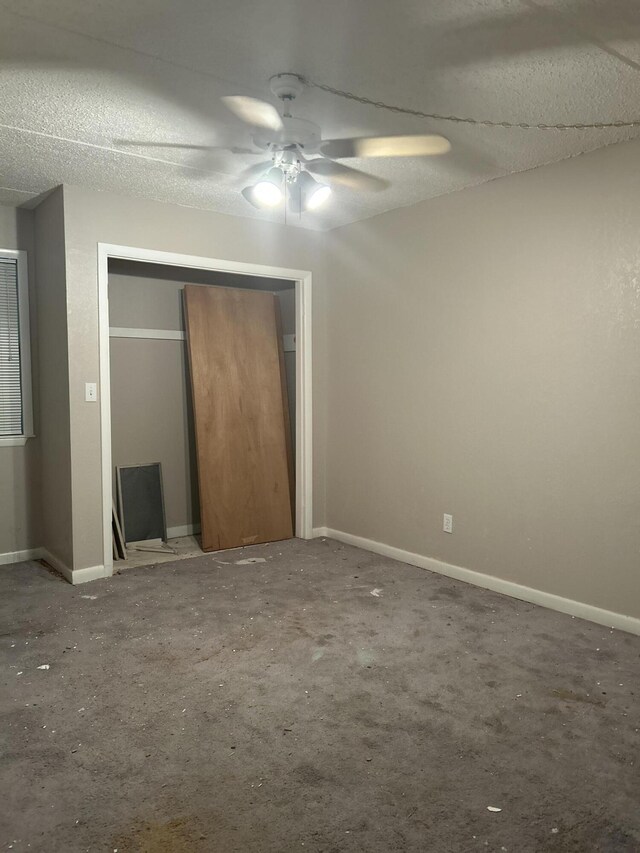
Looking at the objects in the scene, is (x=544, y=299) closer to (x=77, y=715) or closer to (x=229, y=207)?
(x=229, y=207)

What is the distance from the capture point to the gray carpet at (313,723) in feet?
5.83

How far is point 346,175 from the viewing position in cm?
349

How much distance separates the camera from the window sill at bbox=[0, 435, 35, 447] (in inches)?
169

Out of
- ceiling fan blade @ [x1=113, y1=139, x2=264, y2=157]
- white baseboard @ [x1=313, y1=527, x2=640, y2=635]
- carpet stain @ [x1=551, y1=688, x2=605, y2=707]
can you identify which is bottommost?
carpet stain @ [x1=551, y1=688, x2=605, y2=707]

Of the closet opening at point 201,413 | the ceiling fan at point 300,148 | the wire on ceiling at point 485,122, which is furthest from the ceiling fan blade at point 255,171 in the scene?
the closet opening at point 201,413

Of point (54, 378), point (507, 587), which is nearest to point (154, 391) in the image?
point (54, 378)

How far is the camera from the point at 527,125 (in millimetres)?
2875

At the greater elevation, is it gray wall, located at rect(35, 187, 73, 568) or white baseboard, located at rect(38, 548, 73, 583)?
gray wall, located at rect(35, 187, 73, 568)

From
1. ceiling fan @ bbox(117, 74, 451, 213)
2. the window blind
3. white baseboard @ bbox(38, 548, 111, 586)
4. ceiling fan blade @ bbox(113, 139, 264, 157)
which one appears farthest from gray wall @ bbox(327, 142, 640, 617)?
the window blind

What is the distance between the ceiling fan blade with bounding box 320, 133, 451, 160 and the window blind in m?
2.43

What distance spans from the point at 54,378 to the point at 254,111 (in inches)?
88.0

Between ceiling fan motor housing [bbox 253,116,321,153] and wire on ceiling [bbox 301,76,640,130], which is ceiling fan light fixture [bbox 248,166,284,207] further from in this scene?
wire on ceiling [bbox 301,76,640,130]

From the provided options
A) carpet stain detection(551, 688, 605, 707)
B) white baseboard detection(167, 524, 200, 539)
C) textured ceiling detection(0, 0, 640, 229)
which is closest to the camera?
textured ceiling detection(0, 0, 640, 229)

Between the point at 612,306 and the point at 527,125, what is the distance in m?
0.97
